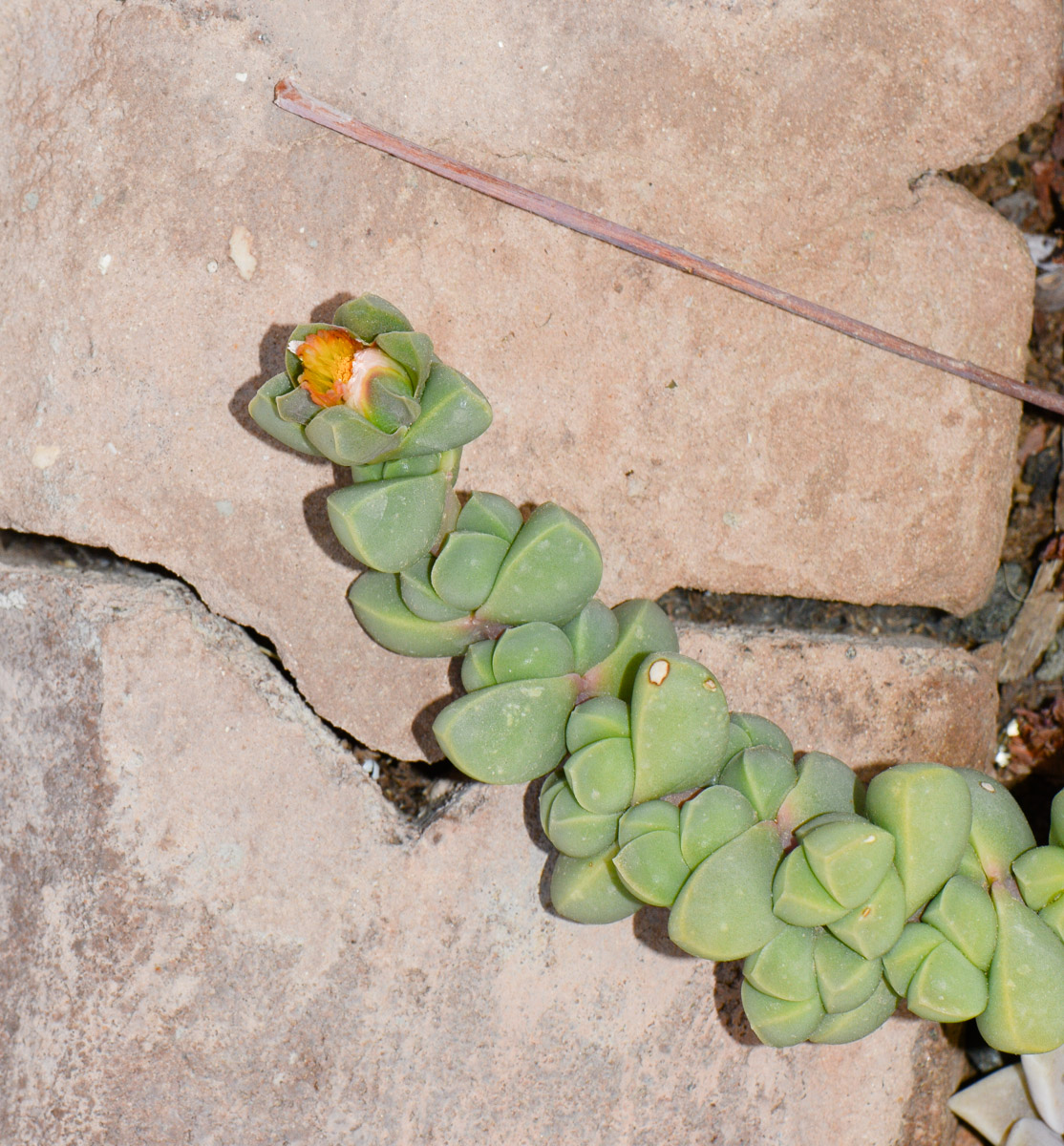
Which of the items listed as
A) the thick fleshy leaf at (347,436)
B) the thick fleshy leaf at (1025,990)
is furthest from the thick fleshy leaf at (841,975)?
the thick fleshy leaf at (347,436)

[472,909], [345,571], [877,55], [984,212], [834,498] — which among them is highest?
[877,55]

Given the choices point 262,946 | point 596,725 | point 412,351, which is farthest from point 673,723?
point 262,946

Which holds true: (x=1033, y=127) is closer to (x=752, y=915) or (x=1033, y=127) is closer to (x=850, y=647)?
(x=850, y=647)

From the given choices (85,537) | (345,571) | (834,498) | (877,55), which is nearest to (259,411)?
(345,571)

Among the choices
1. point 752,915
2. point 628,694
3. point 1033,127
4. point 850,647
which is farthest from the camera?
point 1033,127

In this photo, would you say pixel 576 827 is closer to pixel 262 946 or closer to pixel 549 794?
pixel 549 794

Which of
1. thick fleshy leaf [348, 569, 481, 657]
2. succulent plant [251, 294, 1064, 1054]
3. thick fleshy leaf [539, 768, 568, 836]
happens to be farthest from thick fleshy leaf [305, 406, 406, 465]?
thick fleshy leaf [539, 768, 568, 836]
